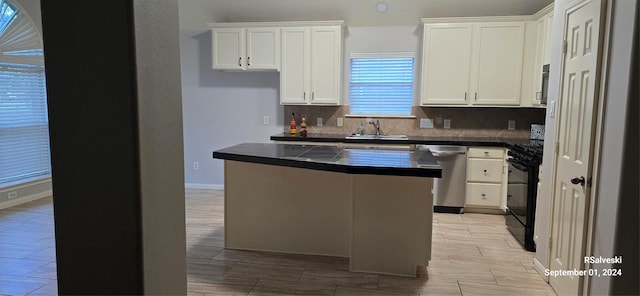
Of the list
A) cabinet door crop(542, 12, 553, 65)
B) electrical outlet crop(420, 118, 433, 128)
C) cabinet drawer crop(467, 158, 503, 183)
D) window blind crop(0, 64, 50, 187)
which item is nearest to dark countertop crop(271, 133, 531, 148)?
cabinet drawer crop(467, 158, 503, 183)

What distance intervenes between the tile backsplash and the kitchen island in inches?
78.5

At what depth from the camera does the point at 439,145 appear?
461cm

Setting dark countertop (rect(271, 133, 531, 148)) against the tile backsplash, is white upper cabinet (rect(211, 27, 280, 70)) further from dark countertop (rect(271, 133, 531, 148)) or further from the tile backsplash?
dark countertop (rect(271, 133, 531, 148))

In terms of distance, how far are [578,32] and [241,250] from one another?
301cm

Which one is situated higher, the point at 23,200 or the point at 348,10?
the point at 348,10

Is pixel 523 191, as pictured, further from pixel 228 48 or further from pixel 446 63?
pixel 228 48

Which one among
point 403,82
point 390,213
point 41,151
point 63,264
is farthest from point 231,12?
point 63,264

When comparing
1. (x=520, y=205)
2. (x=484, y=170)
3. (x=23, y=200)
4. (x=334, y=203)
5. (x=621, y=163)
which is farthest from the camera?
(x=23, y=200)

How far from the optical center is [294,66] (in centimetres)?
511

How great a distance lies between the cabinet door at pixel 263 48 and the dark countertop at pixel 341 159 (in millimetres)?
1910

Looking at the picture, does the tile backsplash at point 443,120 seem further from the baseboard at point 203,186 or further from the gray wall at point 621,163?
the gray wall at point 621,163

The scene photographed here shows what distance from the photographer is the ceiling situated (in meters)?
4.80

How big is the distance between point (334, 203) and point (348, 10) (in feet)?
9.47

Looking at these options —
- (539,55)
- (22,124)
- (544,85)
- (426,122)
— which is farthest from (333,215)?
(22,124)
